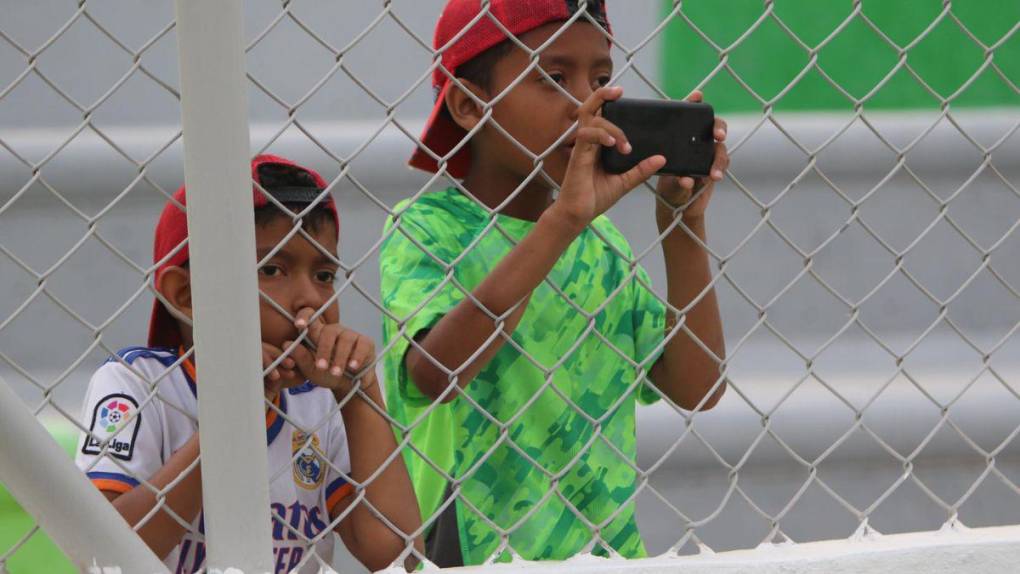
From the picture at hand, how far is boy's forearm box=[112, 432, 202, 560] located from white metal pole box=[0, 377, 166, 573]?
A: 0.10 metres

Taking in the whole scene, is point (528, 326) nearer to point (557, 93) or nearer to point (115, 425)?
point (557, 93)

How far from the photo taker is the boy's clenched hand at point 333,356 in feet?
3.59

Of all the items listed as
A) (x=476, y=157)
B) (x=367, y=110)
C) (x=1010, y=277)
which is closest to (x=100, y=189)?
(x=367, y=110)

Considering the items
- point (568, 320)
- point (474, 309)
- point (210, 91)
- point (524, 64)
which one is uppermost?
point (210, 91)

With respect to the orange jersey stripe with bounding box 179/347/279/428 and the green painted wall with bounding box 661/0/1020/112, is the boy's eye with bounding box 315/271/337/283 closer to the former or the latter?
the orange jersey stripe with bounding box 179/347/279/428

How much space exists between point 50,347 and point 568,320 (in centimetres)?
127

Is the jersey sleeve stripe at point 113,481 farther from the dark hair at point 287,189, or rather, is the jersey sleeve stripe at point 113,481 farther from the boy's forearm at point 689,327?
the boy's forearm at point 689,327

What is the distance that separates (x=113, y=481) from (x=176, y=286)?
219 mm

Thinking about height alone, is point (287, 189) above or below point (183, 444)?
above

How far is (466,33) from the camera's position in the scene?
1.32 meters

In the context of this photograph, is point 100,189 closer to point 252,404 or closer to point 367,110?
point 367,110

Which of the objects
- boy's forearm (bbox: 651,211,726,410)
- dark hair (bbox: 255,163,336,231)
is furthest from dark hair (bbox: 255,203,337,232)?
boy's forearm (bbox: 651,211,726,410)

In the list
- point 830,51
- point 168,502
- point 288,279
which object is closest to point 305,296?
point 288,279

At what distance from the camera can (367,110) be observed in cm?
237
